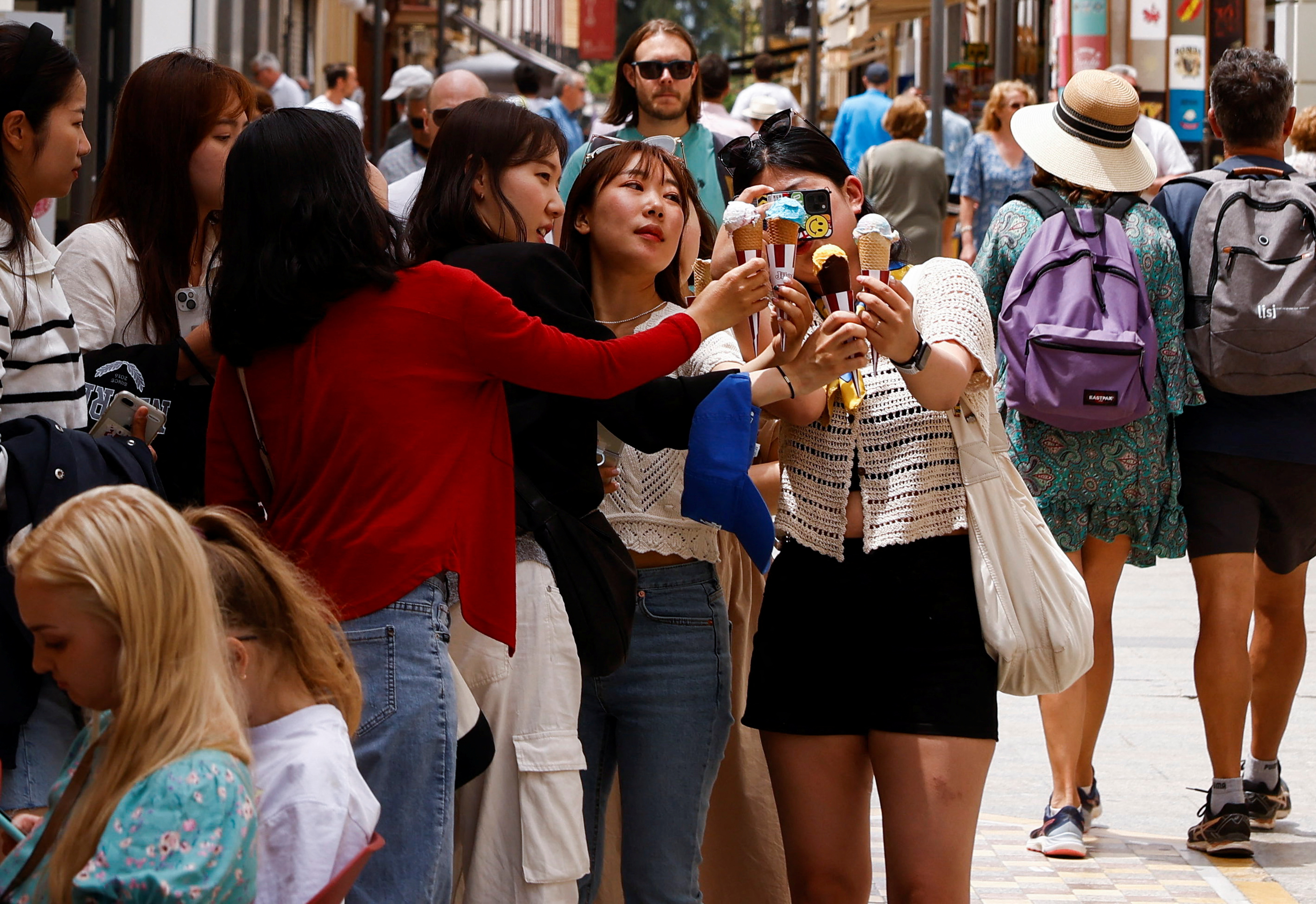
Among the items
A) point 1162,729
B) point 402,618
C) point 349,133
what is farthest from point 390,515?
point 1162,729

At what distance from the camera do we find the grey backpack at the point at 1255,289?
5.08m

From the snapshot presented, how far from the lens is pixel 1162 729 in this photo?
259 inches

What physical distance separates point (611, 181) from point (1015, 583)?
1.22 m

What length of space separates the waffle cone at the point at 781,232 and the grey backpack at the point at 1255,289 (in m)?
2.43

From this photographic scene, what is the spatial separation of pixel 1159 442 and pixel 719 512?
2.37 meters

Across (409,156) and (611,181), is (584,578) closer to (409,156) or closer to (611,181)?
(611,181)

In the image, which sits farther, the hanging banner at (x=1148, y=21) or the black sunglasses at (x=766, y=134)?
the hanging banner at (x=1148, y=21)

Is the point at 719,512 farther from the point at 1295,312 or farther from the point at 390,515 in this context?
the point at 1295,312

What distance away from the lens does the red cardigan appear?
A: 279 centimetres

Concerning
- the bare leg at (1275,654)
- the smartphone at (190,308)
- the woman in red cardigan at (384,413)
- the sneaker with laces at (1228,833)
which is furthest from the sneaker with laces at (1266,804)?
the smartphone at (190,308)

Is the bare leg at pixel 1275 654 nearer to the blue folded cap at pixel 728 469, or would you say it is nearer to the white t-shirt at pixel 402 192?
the blue folded cap at pixel 728 469

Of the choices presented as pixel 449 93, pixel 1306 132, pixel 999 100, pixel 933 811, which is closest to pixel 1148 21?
pixel 999 100

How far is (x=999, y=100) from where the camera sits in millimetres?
12305

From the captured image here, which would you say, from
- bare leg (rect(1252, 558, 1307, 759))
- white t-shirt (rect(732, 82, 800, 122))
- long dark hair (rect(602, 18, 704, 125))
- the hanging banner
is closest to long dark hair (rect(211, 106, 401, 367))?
long dark hair (rect(602, 18, 704, 125))
